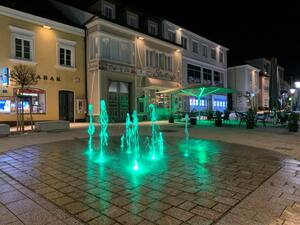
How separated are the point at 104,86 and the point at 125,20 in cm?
749

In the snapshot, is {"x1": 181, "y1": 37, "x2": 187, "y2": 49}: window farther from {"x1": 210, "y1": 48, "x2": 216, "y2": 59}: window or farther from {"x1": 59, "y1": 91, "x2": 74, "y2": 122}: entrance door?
{"x1": 59, "y1": 91, "x2": 74, "y2": 122}: entrance door

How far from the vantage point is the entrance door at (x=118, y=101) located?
19516 millimetres

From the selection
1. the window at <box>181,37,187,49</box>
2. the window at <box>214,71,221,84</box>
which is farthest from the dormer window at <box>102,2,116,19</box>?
the window at <box>214,71,221,84</box>

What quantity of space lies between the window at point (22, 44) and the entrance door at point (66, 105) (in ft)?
11.3

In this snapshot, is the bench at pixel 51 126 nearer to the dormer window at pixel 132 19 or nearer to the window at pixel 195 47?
the dormer window at pixel 132 19

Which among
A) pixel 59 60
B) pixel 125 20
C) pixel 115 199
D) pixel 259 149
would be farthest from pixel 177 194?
pixel 125 20

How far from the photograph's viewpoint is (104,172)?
16.4 ft

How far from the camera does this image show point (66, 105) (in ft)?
60.3

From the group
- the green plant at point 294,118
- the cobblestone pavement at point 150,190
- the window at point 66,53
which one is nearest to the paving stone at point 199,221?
the cobblestone pavement at point 150,190

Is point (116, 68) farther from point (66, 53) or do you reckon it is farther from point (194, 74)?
point (194, 74)

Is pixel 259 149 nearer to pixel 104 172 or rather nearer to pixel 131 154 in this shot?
pixel 131 154

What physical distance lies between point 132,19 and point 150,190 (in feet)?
70.7

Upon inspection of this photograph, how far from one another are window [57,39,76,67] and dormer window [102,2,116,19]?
456cm

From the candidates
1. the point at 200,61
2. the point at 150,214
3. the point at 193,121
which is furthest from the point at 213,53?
the point at 150,214
